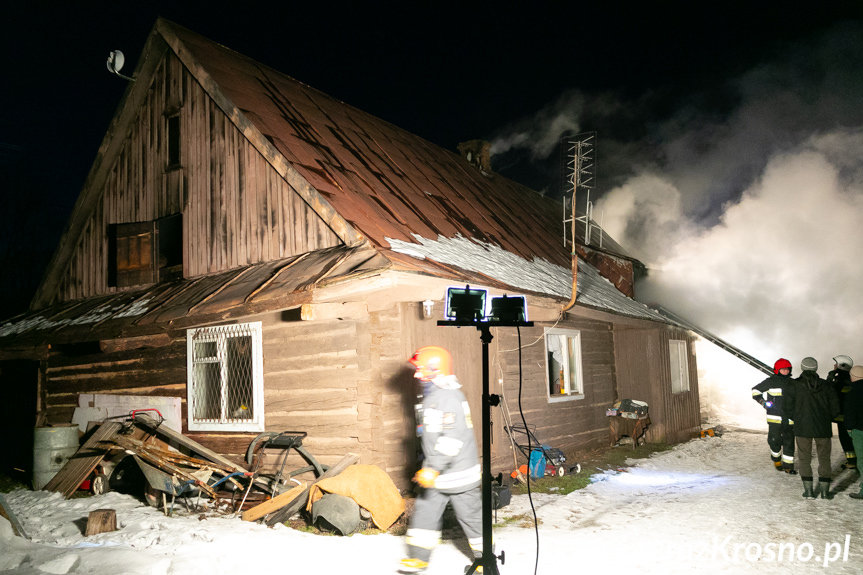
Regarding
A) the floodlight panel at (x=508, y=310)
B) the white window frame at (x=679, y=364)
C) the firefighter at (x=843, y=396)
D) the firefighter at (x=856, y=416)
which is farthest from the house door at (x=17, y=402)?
the firefighter at (x=843, y=396)

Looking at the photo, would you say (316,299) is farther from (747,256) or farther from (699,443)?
(747,256)

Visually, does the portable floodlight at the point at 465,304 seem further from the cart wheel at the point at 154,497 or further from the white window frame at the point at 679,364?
the white window frame at the point at 679,364

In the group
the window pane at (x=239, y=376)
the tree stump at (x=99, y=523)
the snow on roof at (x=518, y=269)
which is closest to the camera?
the tree stump at (x=99, y=523)

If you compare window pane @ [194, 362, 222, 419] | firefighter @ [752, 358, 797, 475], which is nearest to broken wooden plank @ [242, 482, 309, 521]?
window pane @ [194, 362, 222, 419]

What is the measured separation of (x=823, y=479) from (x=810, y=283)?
2275 cm

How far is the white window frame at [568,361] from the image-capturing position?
12461 mm

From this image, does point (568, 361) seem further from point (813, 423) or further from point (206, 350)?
point (206, 350)

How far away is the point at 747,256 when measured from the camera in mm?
28594

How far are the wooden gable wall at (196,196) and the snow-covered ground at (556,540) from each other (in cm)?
412

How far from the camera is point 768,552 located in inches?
227

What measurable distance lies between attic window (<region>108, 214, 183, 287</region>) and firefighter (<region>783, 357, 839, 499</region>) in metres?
10.2

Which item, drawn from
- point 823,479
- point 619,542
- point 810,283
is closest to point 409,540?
point 619,542

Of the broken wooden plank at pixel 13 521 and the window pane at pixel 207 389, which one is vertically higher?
the window pane at pixel 207 389

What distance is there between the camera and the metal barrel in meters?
9.51
